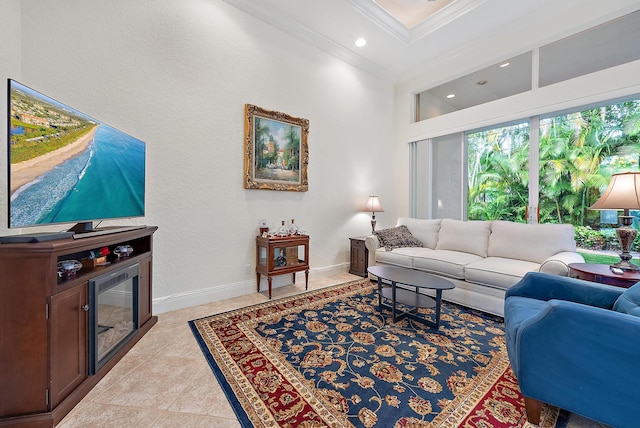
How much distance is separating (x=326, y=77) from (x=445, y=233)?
2.99 metres

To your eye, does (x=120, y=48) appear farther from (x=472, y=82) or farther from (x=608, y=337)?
(x=472, y=82)

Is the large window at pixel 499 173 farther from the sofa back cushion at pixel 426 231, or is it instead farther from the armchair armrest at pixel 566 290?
the armchair armrest at pixel 566 290

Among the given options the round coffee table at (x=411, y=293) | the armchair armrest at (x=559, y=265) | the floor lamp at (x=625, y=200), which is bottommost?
the round coffee table at (x=411, y=293)

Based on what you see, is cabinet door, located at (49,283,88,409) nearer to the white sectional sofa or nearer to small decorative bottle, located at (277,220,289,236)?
small decorative bottle, located at (277,220,289,236)

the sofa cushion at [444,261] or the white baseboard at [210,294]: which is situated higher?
the sofa cushion at [444,261]

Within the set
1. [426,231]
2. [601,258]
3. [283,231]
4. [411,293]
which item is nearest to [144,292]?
[283,231]

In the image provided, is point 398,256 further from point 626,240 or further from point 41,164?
point 41,164

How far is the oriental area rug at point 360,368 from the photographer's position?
142 cm

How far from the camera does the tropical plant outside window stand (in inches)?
120

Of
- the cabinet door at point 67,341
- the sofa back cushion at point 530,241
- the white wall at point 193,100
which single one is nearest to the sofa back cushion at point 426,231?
the sofa back cushion at point 530,241

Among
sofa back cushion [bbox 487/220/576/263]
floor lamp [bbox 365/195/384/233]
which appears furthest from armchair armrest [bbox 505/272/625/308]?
floor lamp [bbox 365/195/384/233]

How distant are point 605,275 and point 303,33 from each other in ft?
14.0

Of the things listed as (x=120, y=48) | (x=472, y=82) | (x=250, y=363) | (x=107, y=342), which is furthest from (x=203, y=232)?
(x=472, y=82)

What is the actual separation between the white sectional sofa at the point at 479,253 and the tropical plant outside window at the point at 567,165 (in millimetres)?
625
